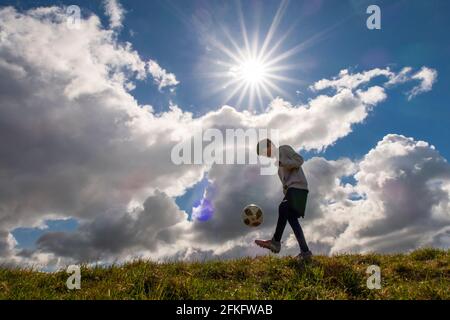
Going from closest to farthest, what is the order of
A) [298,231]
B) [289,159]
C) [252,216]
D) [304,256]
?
[304,256]
[298,231]
[289,159]
[252,216]

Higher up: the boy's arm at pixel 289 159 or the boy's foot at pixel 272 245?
the boy's arm at pixel 289 159

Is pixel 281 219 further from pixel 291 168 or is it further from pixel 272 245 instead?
pixel 291 168

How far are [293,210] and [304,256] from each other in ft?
3.60

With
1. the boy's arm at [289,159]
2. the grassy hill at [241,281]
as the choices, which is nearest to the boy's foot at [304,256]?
the grassy hill at [241,281]

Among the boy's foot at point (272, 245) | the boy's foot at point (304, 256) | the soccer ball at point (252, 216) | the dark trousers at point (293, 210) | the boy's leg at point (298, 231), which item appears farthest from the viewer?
the soccer ball at point (252, 216)

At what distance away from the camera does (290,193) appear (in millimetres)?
10031

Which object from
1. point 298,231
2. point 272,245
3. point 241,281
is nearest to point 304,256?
point 298,231

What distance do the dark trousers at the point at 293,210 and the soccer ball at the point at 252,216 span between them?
1494 mm

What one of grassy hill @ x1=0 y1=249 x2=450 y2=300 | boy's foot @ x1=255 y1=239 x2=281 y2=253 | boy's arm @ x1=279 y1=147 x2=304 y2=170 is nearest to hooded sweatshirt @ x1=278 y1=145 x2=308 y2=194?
boy's arm @ x1=279 y1=147 x2=304 y2=170

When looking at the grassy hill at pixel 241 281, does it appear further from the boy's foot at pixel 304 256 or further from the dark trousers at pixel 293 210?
the dark trousers at pixel 293 210

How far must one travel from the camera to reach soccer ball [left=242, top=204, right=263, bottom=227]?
37.9ft

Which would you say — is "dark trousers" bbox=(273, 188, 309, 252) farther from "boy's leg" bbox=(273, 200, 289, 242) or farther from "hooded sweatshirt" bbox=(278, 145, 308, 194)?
"hooded sweatshirt" bbox=(278, 145, 308, 194)

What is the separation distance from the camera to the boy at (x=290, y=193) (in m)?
10.0
